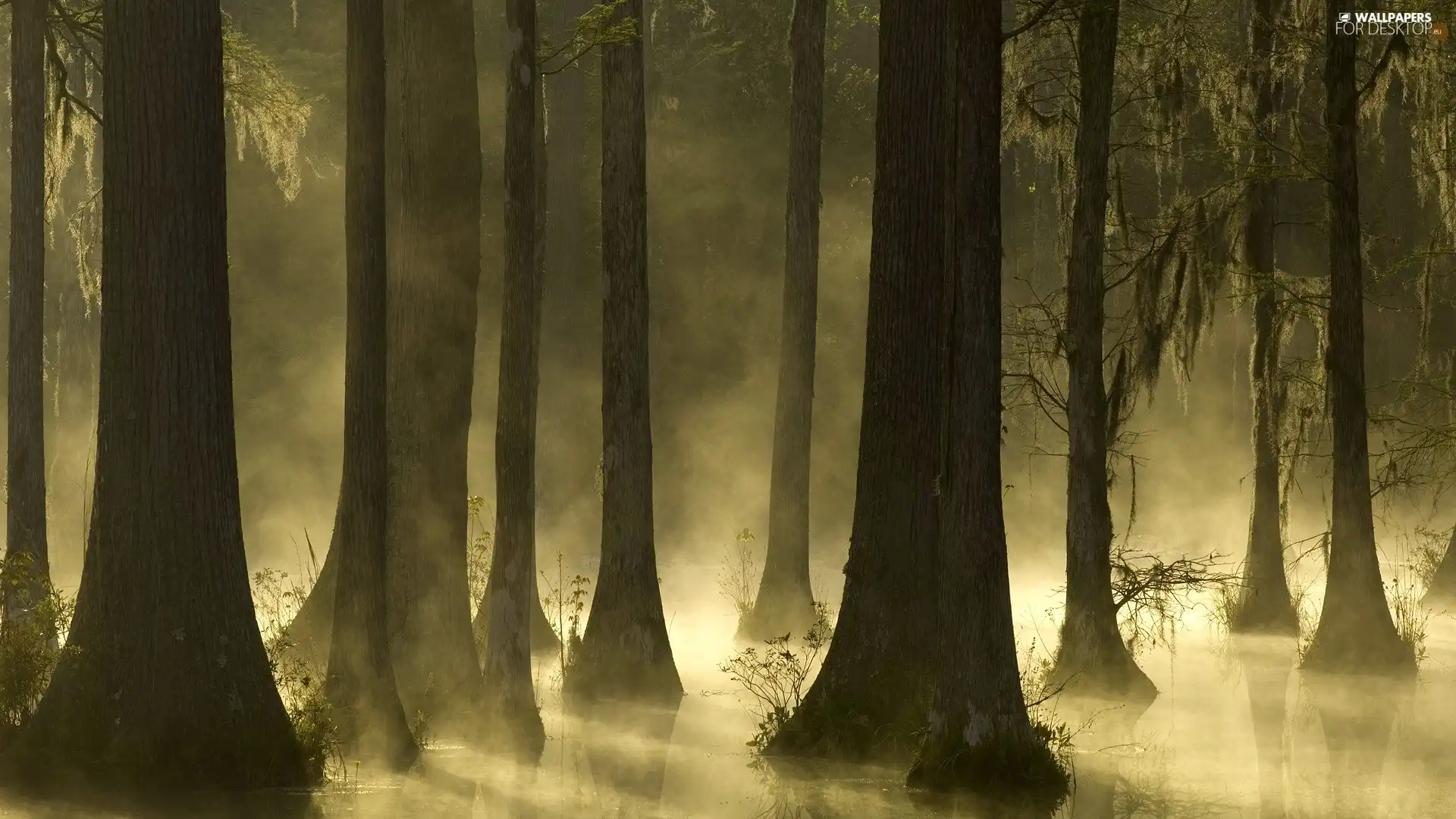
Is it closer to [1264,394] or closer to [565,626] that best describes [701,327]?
[565,626]

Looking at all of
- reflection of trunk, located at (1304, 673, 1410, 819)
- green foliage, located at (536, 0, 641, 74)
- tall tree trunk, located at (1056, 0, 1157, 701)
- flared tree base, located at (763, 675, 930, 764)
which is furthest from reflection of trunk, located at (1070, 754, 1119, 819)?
green foliage, located at (536, 0, 641, 74)

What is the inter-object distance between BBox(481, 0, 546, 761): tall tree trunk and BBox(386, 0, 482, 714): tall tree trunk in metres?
0.77

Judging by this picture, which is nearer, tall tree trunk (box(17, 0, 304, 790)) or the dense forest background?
tall tree trunk (box(17, 0, 304, 790))

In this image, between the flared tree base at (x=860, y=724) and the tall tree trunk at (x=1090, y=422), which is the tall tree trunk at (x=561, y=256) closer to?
the tall tree trunk at (x=1090, y=422)

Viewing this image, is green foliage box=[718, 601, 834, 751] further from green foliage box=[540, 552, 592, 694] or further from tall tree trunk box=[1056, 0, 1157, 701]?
tall tree trunk box=[1056, 0, 1157, 701]

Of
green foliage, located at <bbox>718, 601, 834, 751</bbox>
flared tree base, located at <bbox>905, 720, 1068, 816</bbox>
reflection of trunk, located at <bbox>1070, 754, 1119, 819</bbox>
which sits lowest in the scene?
Result: reflection of trunk, located at <bbox>1070, 754, 1119, 819</bbox>

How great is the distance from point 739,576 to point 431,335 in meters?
13.6

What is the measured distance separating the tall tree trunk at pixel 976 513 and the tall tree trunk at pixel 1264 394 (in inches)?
323

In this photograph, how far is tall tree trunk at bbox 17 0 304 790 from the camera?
1012 cm

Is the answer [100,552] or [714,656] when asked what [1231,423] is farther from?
[100,552]

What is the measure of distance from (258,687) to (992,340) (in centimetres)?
515

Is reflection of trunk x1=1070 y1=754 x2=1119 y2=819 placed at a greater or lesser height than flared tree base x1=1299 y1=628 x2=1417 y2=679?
lesser

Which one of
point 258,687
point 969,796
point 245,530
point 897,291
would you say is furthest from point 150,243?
point 245,530

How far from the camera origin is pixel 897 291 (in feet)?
40.7
